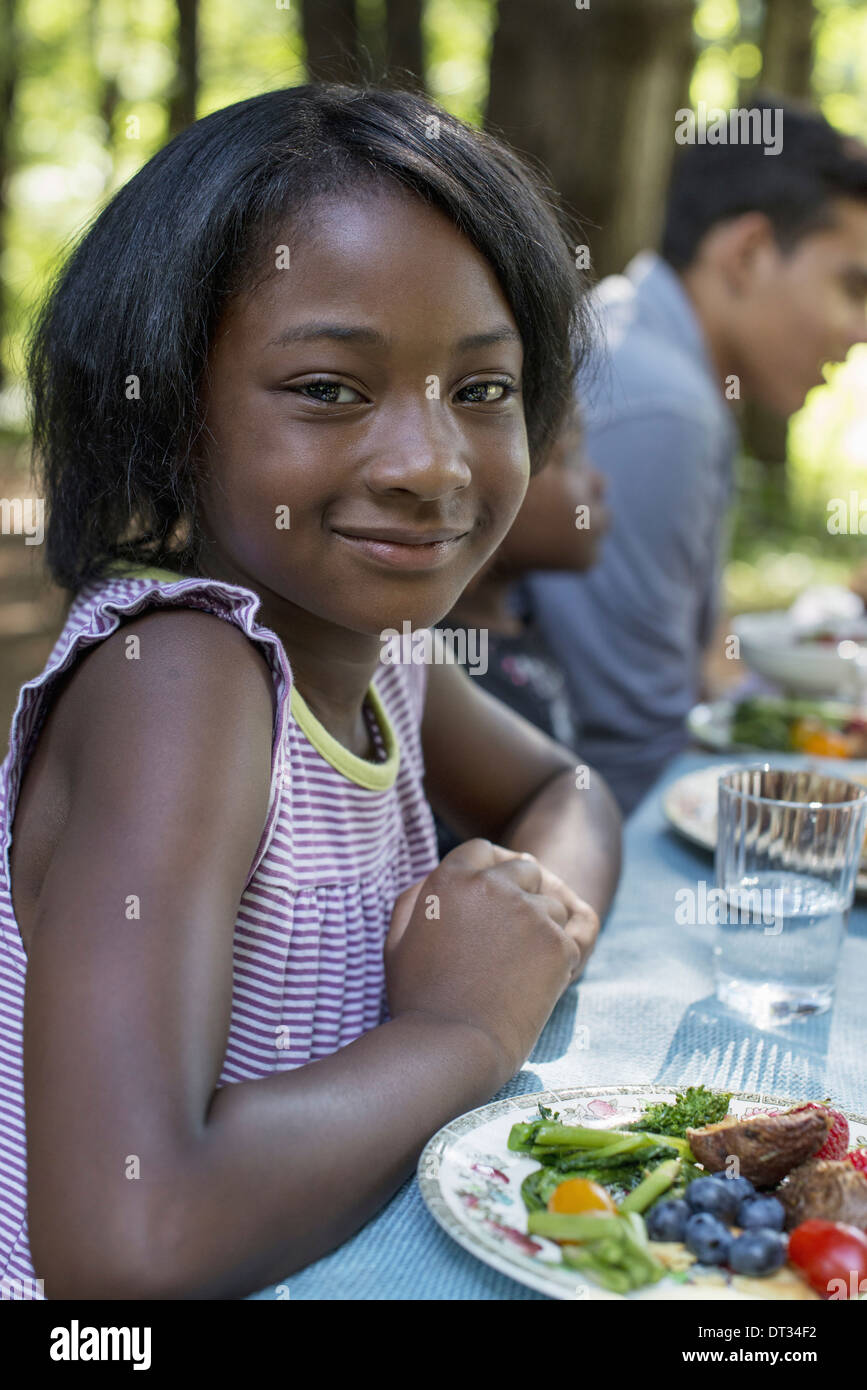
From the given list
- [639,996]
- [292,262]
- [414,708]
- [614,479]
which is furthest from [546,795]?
[614,479]

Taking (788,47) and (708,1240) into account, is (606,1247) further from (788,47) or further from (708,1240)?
(788,47)

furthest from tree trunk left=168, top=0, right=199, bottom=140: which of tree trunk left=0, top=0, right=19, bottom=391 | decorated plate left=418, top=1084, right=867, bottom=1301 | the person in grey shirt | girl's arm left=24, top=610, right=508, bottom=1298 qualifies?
decorated plate left=418, top=1084, right=867, bottom=1301

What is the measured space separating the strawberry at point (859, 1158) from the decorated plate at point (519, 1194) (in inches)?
1.2

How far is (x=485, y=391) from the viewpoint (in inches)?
52.1

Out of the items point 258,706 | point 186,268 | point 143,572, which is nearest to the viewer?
point 258,706

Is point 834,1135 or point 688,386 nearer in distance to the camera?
point 834,1135

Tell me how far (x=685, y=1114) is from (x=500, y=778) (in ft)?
2.89

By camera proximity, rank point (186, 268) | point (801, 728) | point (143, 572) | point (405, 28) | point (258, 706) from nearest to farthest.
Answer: point (258, 706), point (186, 268), point (143, 572), point (801, 728), point (405, 28)

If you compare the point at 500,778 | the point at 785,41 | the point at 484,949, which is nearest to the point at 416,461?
the point at 484,949

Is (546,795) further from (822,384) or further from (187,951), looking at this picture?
(822,384)

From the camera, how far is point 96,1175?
0.84 metres

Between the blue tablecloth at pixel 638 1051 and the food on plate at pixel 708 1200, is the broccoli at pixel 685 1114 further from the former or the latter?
the blue tablecloth at pixel 638 1051

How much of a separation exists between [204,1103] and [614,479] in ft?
8.83

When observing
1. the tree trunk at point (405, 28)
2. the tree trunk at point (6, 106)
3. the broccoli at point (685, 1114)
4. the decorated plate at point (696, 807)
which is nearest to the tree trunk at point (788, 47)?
the tree trunk at point (405, 28)
